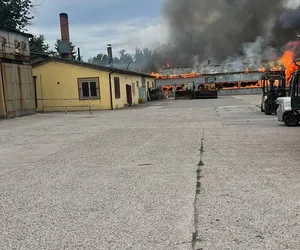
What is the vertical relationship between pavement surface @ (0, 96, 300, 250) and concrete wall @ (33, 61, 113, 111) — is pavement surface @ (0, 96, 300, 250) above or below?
below

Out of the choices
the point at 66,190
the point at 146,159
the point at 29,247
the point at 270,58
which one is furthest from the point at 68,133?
the point at 270,58

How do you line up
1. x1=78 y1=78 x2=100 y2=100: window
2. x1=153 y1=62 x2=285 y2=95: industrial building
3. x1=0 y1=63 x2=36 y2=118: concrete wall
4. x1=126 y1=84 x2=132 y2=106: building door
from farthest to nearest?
1. x1=153 y1=62 x2=285 y2=95: industrial building
2. x1=126 y1=84 x2=132 y2=106: building door
3. x1=78 y1=78 x2=100 y2=100: window
4. x1=0 y1=63 x2=36 y2=118: concrete wall

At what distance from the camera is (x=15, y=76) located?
20.4 m

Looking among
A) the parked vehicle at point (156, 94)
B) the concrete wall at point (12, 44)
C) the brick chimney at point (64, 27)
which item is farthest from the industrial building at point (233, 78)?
the concrete wall at point (12, 44)

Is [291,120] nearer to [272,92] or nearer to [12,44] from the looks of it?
[272,92]

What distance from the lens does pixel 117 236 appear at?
350 centimetres

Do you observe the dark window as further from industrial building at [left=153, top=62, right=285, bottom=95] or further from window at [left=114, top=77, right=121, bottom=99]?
industrial building at [left=153, top=62, right=285, bottom=95]

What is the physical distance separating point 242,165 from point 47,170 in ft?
11.9

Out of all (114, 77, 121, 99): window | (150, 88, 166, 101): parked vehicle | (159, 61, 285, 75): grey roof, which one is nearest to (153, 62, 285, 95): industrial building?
(159, 61, 285, 75): grey roof

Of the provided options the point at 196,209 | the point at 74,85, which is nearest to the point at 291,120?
the point at 196,209

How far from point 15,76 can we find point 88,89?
Result: 5.85m

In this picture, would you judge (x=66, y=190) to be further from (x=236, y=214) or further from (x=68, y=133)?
(x=68, y=133)

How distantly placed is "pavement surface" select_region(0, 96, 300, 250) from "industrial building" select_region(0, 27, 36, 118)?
448 inches

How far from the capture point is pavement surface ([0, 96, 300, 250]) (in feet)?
11.3
